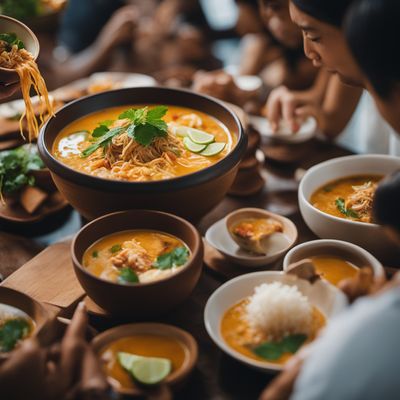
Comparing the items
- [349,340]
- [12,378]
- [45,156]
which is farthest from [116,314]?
[349,340]

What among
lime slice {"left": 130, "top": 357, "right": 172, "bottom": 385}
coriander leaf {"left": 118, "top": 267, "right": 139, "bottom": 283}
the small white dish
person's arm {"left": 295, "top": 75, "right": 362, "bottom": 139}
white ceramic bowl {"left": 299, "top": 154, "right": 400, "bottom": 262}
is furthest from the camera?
person's arm {"left": 295, "top": 75, "right": 362, "bottom": 139}

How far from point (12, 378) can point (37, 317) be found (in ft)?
1.24

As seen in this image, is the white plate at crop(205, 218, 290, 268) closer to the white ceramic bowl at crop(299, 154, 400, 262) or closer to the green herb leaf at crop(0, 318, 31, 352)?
the white ceramic bowl at crop(299, 154, 400, 262)

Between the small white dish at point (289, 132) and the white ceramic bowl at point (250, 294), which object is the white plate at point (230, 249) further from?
the small white dish at point (289, 132)

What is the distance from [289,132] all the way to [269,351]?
1.56m

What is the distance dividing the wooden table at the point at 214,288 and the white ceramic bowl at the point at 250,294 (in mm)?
108

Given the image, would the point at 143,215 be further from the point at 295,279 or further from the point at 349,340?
the point at 349,340

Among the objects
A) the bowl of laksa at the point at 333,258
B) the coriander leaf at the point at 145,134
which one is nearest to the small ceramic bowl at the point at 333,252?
the bowl of laksa at the point at 333,258

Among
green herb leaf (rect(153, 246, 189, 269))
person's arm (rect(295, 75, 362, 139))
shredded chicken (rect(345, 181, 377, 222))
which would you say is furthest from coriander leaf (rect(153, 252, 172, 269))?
person's arm (rect(295, 75, 362, 139))

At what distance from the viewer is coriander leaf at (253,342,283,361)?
186 cm

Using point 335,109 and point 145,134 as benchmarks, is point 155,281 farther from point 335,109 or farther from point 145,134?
point 335,109

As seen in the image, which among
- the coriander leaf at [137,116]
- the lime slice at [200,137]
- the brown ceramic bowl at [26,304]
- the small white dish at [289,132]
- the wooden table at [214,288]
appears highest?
the coriander leaf at [137,116]

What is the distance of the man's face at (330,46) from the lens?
2.09 m

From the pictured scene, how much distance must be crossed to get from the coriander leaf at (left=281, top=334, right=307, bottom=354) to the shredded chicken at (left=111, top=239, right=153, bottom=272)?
0.53 metres
